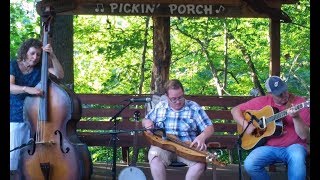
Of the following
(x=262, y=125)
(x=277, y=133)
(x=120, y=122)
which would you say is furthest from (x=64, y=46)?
(x=277, y=133)

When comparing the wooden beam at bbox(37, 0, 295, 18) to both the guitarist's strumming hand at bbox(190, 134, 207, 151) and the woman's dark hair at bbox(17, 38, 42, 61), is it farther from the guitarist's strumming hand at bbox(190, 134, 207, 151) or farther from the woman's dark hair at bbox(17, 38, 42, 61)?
the guitarist's strumming hand at bbox(190, 134, 207, 151)

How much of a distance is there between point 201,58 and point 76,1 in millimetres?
7523

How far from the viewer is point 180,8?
7.50 metres

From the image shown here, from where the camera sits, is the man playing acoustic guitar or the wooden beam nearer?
the man playing acoustic guitar

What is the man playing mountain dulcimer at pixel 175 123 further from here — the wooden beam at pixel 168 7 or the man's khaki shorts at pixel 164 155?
the wooden beam at pixel 168 7

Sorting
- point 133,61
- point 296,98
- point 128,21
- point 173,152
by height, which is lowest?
point 173,152

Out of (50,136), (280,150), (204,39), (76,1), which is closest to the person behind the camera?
(50,136)

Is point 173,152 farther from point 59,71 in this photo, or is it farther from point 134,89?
point 134,89

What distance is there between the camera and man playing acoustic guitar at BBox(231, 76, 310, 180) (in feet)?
16.9

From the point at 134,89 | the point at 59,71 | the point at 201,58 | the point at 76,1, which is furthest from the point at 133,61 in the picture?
the point at 59,71

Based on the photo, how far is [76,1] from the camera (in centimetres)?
749

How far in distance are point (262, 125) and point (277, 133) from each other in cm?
18

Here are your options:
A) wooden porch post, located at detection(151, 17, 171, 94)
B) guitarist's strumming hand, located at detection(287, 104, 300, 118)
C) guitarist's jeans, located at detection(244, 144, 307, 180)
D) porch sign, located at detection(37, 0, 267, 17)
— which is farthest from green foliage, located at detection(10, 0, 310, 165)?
guitarist's strumming hand, located at detection(287, 104, 300, 118)

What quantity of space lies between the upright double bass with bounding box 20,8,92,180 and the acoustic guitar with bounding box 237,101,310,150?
1674mm
